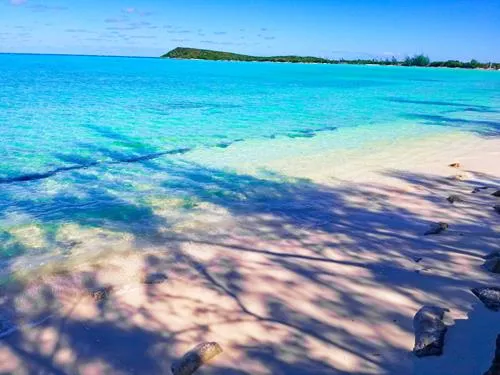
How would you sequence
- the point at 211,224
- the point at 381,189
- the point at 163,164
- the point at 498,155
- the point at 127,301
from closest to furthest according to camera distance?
the point at 127,301 < the point at 211,224 < the point at 381,189 < the point at 163,164 < the point at 498,155

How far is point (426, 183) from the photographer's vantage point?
408 inches

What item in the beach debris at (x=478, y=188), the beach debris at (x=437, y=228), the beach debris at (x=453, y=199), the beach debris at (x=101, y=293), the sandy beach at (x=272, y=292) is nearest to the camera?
the sandy beach at (x=272, y=292)

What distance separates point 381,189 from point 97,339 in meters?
7.29

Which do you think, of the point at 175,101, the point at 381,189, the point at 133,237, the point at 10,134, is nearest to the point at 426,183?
the point at 381,189

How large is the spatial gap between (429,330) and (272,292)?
69.8 inches

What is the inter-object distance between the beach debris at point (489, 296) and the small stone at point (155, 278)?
3.67 meters

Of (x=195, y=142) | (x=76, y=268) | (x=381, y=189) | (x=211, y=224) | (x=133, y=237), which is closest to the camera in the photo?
(x=76, y=268)

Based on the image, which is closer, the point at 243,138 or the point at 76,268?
the point at 76,268

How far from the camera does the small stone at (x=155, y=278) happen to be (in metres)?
5.45

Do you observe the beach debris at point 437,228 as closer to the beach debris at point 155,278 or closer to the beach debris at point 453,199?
the beach debris at point 453,199

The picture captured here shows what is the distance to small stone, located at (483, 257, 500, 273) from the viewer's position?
17.5 ft

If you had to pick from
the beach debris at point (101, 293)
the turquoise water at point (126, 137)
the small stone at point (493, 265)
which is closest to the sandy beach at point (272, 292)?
the beach debris at point (101, 293)

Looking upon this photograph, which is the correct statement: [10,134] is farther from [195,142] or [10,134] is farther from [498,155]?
[498,155]

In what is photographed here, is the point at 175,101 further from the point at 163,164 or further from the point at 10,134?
the point at 163,164
